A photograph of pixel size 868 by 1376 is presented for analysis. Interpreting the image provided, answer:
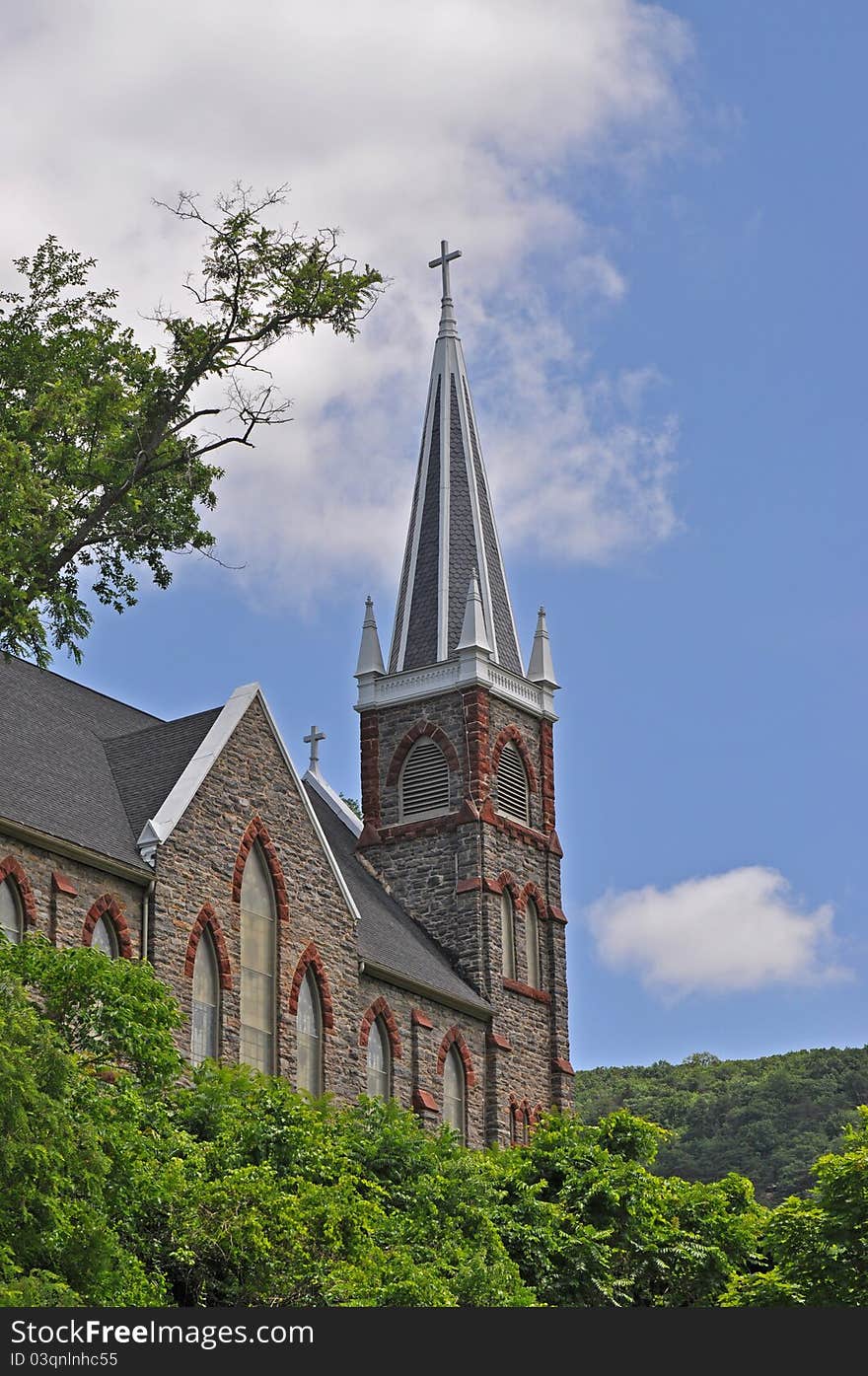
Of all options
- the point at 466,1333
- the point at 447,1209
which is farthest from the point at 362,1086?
the point at 466,1333

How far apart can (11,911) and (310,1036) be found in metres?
8.09

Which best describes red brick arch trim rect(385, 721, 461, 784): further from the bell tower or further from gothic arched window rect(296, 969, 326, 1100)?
gothic arched window rect(296, 969, 326, 1100)

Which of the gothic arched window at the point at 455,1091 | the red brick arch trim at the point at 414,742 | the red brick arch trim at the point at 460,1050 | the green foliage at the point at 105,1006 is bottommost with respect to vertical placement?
the green foliage at the point at 105,1006

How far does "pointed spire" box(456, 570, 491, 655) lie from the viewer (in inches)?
2004

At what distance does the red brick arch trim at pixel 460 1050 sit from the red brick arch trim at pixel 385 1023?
2002 millimetres

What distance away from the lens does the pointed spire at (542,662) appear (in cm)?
5309

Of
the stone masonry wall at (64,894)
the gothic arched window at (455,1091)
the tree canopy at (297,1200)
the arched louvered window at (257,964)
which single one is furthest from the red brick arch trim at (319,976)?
the gothic arched window at (455,1091)

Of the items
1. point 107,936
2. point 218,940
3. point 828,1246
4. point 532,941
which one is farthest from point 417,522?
point 828,1246

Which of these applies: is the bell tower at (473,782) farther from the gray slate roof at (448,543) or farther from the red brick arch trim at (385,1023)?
the red brick arch trim at (385,1023)

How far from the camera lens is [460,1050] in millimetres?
46344

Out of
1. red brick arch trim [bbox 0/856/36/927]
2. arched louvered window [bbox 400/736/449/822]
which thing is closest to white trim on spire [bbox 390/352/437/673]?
arched louvered window [bbox 400/736/449/822]

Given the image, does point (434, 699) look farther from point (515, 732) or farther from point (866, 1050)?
point (866, 1050)

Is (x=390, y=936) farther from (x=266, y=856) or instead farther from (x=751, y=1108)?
(x=751, y=1108)

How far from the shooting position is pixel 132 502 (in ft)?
87.5
